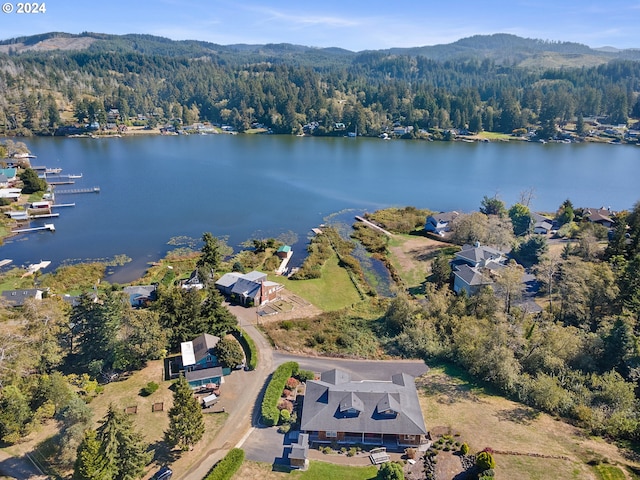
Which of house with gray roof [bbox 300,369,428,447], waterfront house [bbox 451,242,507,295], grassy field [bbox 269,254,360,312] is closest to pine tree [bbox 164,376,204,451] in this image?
house with gray roof [bbox 300,369,428,447]

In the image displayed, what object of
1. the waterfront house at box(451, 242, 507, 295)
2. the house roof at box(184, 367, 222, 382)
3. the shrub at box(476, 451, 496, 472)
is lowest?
the shrub at box(476, 451, 496, 472)

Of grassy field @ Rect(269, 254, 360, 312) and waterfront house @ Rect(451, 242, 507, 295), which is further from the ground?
waterfront house @ Rect(451, 242, 507, 295)

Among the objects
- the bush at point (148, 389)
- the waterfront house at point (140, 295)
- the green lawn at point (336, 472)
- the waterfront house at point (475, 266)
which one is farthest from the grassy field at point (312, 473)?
the waterfront house at point (475, 266)

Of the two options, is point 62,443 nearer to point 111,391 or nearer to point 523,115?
point 111,391

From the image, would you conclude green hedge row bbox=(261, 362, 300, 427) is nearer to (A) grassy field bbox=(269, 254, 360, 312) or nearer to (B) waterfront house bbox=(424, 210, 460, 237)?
(A) grassy field bbox=(269, 254, 360, 312)

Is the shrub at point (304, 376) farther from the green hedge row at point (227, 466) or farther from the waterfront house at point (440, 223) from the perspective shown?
the waterfront house at point (440, 223)

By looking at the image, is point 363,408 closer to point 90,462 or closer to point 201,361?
point 201,361

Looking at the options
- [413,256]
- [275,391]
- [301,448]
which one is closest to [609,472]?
[301,448]
